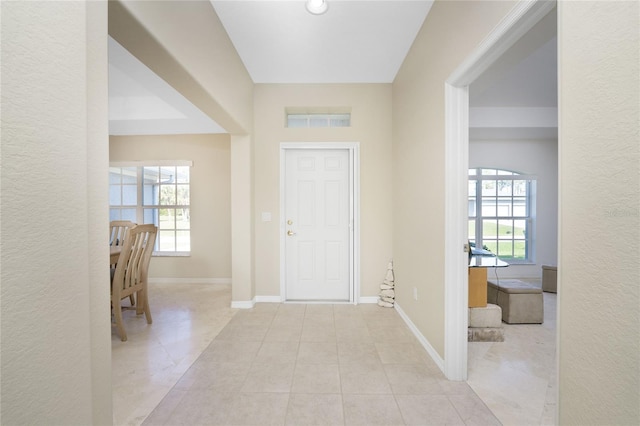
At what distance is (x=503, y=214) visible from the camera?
A: 207 inches

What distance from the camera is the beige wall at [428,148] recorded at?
1.83 m

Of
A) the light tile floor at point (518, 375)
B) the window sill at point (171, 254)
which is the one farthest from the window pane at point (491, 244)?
the window sill at point (171, 254)

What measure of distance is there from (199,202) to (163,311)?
76.6 inches

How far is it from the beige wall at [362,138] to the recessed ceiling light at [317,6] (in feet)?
4.23

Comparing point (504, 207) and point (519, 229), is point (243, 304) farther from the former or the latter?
point (519, 229)

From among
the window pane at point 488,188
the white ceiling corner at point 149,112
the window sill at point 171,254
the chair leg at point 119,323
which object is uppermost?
the white ceiling corner at point 149,112

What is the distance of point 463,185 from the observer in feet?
6.41

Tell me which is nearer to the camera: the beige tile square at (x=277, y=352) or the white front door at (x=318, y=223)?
the beige tile square at (x=277, y=352)

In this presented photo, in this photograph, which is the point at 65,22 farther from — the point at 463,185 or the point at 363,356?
the point at 363,356

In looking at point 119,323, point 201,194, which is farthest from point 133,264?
point 201,194

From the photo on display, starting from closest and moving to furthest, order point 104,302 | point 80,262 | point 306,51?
point 80,262, point 104,302, point 306,51

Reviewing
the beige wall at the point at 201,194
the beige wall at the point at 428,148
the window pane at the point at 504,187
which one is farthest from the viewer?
the window pane at the point at 504,187

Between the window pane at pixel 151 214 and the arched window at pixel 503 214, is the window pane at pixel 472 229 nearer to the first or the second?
the arched window at pixel 503 214

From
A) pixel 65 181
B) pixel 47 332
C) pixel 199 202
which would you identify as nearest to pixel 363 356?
pixel 47 332
